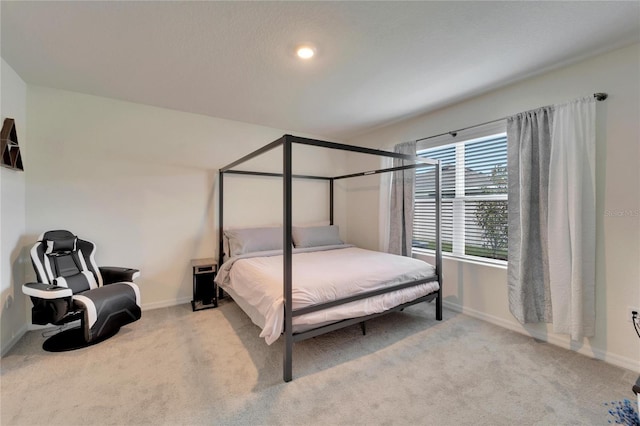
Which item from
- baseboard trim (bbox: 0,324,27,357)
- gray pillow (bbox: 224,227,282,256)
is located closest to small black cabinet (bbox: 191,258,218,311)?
gray pillow (bbox: 224,227,282,256)

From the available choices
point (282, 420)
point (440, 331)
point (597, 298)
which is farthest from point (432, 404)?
point (597, 298)

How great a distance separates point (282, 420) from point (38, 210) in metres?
3.03

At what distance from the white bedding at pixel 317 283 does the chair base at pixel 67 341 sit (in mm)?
1162

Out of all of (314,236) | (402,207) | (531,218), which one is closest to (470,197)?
(531,218)

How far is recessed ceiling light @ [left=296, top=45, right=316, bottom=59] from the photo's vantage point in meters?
2.00

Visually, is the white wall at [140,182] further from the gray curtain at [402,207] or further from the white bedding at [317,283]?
the gray curtain at [402,207]

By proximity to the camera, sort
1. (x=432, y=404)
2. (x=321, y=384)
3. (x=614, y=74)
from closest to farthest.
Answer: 1. (x=432, y=404)
2. (x=321, y=384)
3. (x=614, y=74)

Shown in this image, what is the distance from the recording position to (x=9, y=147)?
7.37 feet

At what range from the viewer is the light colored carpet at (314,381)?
156 centimetres

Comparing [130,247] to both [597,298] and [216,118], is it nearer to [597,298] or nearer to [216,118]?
[216,118]

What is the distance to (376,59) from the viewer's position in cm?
217

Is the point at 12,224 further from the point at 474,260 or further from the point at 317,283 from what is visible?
the point at 474,260

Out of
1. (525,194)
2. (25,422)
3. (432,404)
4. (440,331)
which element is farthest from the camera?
(440,331)

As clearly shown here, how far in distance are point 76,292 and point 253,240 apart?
1703 mm
